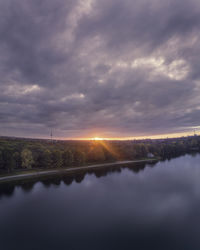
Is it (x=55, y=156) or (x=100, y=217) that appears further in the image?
(x=55, y=156)

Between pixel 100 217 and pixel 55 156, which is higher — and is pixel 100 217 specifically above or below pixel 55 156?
below

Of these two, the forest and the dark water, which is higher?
the forest

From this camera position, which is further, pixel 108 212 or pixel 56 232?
pixel 108 212

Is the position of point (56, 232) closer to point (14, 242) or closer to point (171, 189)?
point (14, 242)

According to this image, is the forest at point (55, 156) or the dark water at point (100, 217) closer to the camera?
the dark water at point (100, 217)

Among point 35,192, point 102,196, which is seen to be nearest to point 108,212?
point 102,196

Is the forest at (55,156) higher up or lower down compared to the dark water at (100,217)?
higher up

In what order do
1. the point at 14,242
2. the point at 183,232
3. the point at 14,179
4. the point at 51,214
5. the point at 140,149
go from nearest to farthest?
1. the point at 14,242
2. the point at 183,232
3. the point at 51,214
4. the point at 14,179
5. the point at 140,149

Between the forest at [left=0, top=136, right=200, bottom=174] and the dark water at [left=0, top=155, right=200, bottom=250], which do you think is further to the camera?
the forest at [left=0, top=136, right=200, bottom=174]
